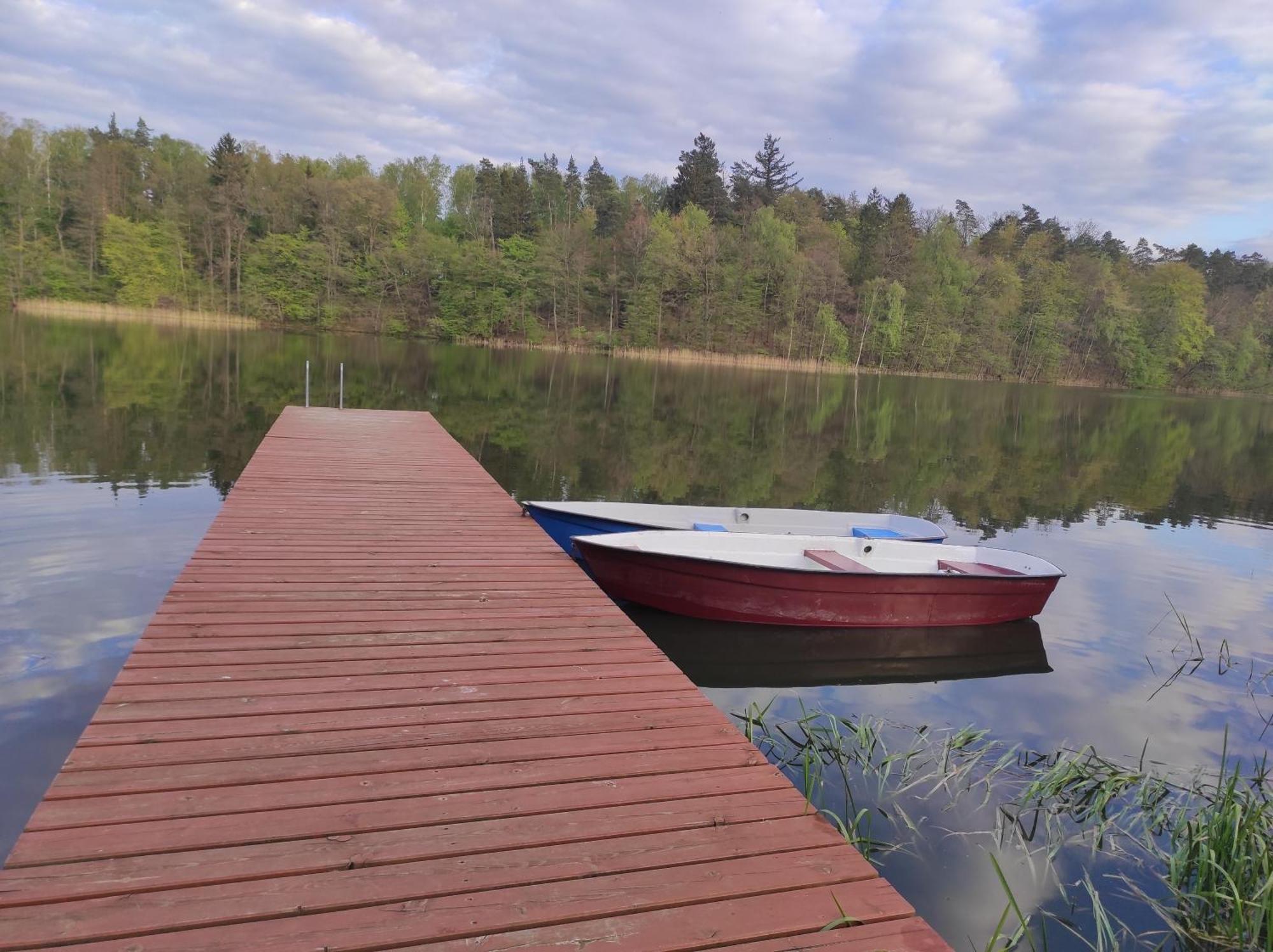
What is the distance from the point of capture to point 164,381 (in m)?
17.0

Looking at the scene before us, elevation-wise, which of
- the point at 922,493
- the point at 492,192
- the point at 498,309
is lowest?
the point at 922,493

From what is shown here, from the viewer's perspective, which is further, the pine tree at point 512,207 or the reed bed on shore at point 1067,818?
the pine tree at point 512,207

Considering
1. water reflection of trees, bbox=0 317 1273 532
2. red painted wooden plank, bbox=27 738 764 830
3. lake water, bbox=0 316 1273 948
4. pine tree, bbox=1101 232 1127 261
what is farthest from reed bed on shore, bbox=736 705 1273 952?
pine tree, bbox=1101 232 1127 261

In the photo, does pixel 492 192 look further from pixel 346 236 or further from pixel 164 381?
pixel 164 381

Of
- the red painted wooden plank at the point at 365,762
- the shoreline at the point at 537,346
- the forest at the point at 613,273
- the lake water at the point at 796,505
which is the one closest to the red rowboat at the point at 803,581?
the lake water at the point at 796,505

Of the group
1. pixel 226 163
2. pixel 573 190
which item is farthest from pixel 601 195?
pixel 226 163

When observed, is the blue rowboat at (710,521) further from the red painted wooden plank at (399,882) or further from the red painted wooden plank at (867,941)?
the red painted wooden plank at (867,941)

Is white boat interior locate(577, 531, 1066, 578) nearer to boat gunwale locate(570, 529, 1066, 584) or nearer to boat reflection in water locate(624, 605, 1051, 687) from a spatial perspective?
boat gunwale locate(570, 529, 1066, 584)

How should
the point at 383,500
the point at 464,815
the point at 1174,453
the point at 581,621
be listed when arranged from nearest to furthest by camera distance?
the point at 464,815
the point at 581,621
the point at 383,500
the point at 1174,453

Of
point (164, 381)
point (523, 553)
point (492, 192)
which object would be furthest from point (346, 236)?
point (523, 553)

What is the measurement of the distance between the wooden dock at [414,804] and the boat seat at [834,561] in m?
2.68

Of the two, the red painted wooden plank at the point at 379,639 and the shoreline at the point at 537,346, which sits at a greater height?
the shoreline at the point at 537,346

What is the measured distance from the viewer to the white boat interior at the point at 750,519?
6.84 m

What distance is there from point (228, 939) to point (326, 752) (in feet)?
2.67
